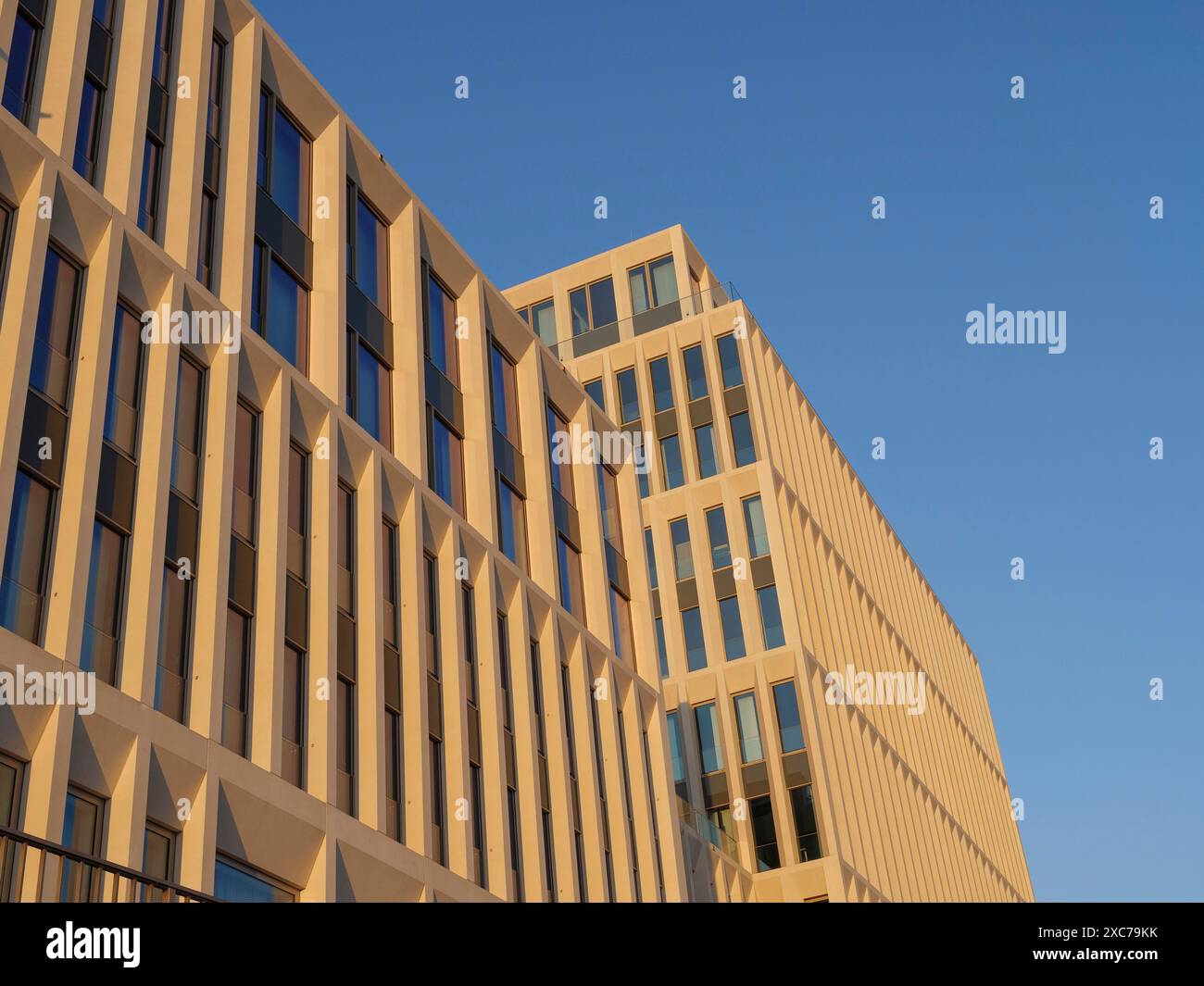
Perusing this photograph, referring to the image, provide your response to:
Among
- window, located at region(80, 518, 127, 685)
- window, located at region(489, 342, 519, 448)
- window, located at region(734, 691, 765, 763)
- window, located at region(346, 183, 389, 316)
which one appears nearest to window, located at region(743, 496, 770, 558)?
window, located at region(734, 691, 765, 763)

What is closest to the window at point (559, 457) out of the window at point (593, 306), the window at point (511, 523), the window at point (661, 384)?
the window at point (511, 523)

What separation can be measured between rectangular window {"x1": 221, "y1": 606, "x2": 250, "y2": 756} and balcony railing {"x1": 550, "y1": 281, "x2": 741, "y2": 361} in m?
32.7

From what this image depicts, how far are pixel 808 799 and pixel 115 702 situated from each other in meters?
28.9

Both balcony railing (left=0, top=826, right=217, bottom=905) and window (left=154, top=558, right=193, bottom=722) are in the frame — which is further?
window (left=154, top=558, right=193, bottom=722)

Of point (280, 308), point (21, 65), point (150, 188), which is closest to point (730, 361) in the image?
point (280, 308)

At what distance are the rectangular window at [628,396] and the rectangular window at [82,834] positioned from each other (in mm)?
→ 35809

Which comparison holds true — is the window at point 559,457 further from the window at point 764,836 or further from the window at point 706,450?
the window at point 706,450

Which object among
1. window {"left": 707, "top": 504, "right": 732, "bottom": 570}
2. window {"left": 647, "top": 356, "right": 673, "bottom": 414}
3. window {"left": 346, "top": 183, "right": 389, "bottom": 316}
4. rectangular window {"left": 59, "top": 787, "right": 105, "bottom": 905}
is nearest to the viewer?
rectangular window {"left": 59, "top": 787, "right": 105, "bottom": 905}

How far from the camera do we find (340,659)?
23.0 m

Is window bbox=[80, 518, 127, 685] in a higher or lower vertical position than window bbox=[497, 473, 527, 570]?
lower

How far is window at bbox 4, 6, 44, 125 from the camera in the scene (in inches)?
769

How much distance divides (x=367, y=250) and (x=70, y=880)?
1586cm

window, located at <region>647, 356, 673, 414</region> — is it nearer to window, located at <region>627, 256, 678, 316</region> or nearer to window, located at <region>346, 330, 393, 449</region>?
window, located at <region>627, 256, 678, 316</region>
